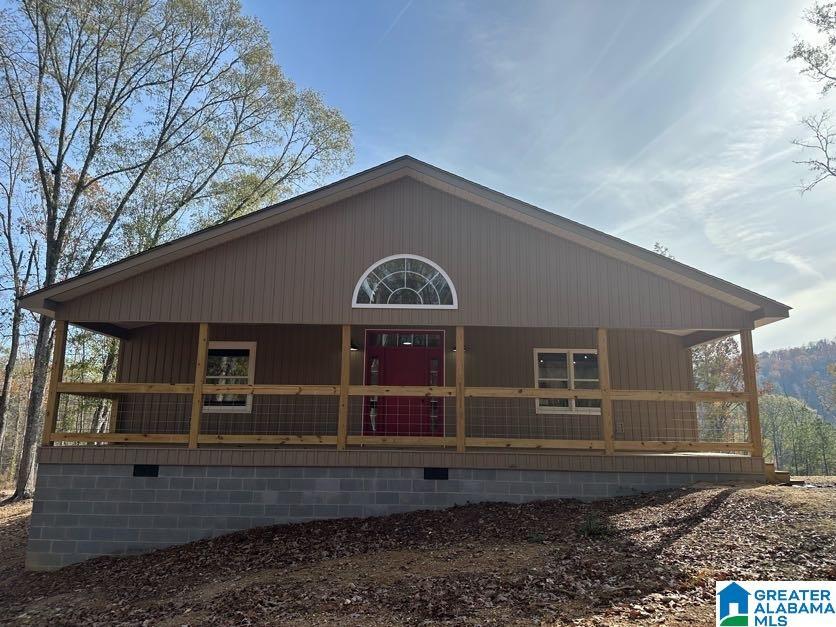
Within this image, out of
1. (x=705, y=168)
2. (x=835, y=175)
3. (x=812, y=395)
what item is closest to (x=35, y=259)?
(x=705, y=168)

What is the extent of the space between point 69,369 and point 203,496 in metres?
14.0

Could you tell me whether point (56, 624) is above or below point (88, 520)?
below

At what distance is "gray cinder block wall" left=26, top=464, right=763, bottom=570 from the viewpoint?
848 centimetres

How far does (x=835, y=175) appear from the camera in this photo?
14.6m

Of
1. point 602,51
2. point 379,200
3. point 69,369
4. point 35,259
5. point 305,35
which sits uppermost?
point 305,35

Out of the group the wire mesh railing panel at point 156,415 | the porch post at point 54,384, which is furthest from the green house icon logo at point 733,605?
the wire mesh railing panel at point 156,415

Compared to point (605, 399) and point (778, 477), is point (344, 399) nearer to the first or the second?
point (605, 399)

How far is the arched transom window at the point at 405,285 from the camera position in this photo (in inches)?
364

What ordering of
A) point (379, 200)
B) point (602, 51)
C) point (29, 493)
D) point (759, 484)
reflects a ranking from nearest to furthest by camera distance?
1. point (759, 484)
2. point (379, 200)
3. point (602, 51)
4. point (29, 493)

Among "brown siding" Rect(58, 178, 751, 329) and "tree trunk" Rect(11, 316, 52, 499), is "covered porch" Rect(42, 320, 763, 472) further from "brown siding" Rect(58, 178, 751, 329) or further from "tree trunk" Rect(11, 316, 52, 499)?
"tree trunk" Rect(11, 316, 52, 499)

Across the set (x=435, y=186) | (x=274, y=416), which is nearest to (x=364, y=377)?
(x=274, y=416)

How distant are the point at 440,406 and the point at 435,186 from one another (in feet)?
14.3

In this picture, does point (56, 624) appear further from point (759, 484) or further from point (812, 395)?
point (812, 395)

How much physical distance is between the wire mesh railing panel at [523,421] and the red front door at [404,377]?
2.38ft
